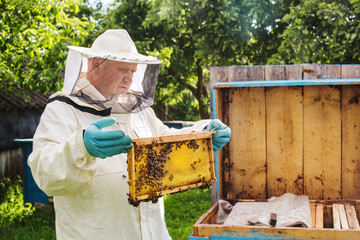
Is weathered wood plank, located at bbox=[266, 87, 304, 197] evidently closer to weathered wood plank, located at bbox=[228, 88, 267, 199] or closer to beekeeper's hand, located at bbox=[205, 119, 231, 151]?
weathered wood plank, located at bbox=[228, 88, 267, 199]

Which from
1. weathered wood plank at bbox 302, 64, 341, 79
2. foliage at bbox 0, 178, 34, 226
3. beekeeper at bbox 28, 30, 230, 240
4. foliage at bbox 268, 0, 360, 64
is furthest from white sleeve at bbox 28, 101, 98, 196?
foliage at bbox 0, 178, 34, 226

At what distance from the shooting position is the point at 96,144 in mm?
1680

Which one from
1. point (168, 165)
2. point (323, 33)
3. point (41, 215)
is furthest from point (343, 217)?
point (41, 215)

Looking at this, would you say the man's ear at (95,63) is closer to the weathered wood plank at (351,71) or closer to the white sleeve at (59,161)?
the white sleeve at (59,161)

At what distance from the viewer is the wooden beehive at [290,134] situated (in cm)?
355

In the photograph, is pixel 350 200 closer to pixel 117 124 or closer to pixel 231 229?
pixel 231 229

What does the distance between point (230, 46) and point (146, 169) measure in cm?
622

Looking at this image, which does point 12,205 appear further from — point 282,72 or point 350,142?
point 350,142

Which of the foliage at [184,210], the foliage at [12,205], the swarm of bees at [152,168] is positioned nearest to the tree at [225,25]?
the foliage at [184,210]

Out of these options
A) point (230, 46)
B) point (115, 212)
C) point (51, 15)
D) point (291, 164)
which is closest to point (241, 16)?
point (230, 46)

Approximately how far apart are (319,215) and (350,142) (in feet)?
3.05

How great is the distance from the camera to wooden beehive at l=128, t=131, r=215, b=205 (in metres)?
1.94

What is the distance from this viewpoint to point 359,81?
3.05 m

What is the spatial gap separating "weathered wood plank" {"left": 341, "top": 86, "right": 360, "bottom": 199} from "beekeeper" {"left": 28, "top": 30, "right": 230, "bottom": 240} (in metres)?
1.65
